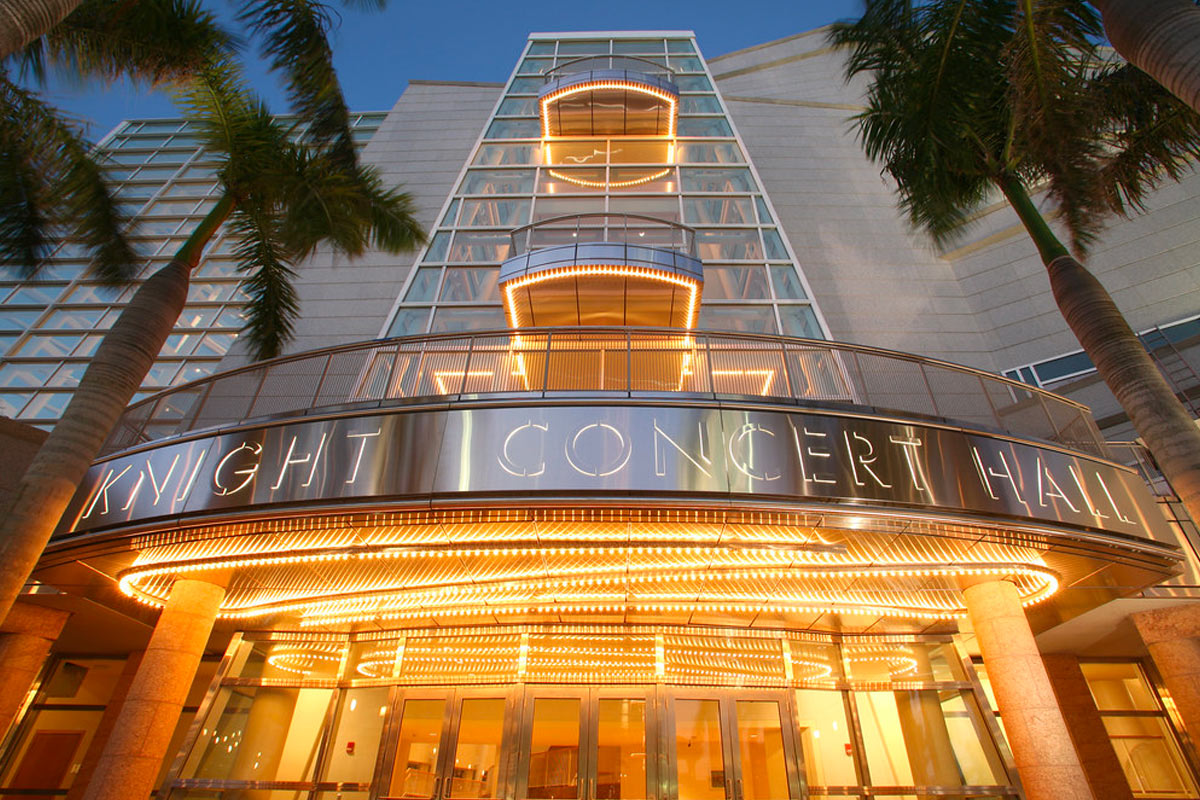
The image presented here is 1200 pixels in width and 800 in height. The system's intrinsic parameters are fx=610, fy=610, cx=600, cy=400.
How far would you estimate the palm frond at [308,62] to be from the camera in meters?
11.5

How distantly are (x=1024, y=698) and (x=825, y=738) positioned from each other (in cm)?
383

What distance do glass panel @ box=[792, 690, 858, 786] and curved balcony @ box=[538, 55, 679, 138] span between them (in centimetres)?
2123

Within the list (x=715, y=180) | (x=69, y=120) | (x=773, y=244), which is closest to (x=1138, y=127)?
(x=773, y=244)

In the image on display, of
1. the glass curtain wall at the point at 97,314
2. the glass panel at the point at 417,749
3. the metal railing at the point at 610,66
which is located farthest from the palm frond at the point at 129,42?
the metal railing at the point at 610,66

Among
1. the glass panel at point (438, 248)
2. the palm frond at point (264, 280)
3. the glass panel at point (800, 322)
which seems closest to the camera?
the palm frond at point (264, 280)

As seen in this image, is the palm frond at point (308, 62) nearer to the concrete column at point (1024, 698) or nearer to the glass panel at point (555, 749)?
the glass panel at point (555, 749)

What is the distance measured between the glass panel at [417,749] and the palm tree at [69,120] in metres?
11.9

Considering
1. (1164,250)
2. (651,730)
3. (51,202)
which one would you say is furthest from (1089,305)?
(51,202)

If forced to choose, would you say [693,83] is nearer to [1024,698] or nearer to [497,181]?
[497,181]

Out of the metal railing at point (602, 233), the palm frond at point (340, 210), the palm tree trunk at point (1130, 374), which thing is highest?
the metal railing at point (602, 233)

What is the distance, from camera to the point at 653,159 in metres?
24.2

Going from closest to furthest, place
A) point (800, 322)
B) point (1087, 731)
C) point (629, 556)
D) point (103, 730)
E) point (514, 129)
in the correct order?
A: point (629, 556), point (1087, 731), point (103, 730), point (800, 322), point (514, 129)

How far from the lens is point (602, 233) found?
18891 millimetres

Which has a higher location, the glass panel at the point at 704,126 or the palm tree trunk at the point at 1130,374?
the glass panel at the point at 704,126
